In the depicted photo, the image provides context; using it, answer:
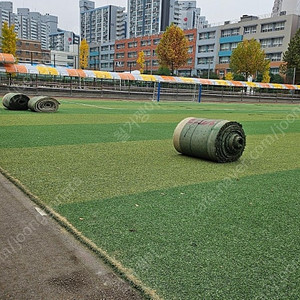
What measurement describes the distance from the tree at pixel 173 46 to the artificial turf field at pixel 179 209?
59931mm

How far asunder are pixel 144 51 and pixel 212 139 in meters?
107

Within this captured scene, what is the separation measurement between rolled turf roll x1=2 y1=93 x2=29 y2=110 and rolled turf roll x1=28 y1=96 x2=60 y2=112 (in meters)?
0.40

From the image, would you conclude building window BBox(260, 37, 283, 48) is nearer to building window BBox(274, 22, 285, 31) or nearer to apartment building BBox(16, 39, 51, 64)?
building window BBox(274, 22, 285, 31)

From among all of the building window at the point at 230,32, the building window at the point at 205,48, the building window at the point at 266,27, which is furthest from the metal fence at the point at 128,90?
the building window at the point at 205,48

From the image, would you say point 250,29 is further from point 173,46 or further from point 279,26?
point 173,46

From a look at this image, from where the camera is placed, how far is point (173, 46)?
218 ft

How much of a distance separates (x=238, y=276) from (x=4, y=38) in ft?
208

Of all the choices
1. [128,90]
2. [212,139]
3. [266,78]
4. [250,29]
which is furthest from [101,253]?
[250,29]

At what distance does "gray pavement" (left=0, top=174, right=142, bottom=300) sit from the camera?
267cm

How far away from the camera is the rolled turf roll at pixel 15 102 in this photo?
16078 mm

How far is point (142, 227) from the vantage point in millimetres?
3846

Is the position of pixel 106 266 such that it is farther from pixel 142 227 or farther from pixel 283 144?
pixel 283 144

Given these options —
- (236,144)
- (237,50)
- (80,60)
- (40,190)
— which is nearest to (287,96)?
(237,50)

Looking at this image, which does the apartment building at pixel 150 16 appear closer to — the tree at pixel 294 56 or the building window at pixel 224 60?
the building window at pixel 224 60
